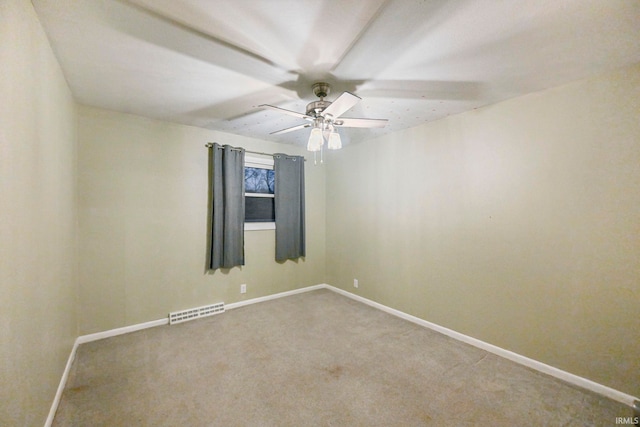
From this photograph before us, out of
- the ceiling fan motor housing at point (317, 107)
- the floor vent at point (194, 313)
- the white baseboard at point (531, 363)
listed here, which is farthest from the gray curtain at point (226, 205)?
the white baseboard at point (531, 363)

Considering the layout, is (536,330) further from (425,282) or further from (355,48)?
(355,48)

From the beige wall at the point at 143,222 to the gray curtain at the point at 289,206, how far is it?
0.52 m

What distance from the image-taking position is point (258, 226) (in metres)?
3.82

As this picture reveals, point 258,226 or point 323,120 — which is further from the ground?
point 323,120

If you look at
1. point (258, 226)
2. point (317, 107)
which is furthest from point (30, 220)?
point (258, 226)

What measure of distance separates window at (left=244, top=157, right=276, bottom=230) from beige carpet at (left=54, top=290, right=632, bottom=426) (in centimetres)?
152

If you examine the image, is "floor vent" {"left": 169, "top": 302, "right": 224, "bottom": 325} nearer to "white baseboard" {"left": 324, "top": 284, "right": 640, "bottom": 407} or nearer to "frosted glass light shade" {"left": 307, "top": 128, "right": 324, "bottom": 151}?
"white baseboard" {"left": 324, "top": 284, "right": 640, "bottom": 407}

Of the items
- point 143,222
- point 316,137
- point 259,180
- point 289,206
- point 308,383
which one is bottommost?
point 308,383

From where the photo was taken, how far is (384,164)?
3.51 metres

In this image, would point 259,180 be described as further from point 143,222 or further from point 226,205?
point 143,222

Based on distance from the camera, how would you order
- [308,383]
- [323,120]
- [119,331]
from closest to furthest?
[308,383]
[323,120]
[119,331]

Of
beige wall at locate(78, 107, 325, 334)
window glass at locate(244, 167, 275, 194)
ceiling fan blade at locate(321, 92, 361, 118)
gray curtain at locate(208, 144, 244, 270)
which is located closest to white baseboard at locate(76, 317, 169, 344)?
beige wall at locate(78, 107, 325, 334)

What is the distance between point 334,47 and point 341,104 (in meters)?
0.35

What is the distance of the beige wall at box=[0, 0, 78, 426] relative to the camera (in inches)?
42.2
